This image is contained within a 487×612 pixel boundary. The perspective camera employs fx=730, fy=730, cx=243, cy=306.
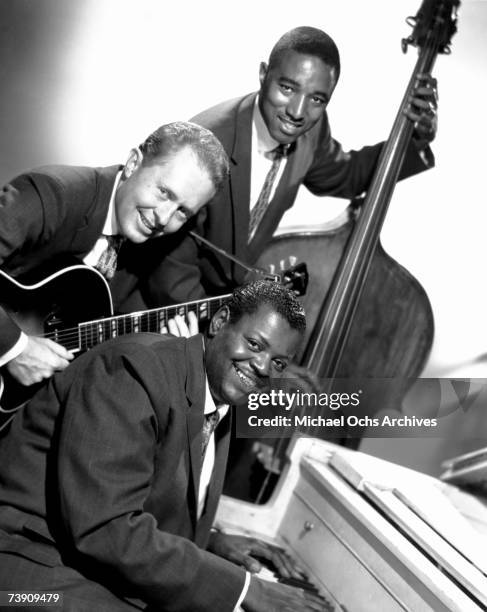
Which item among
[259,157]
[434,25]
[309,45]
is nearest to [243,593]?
[259,157]

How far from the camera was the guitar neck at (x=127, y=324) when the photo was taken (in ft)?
6.77

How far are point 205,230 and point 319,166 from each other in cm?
46

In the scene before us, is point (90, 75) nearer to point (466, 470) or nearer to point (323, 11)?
point (323, 11)

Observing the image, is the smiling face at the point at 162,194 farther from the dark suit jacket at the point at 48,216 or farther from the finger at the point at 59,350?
the finger at the point at 59,350

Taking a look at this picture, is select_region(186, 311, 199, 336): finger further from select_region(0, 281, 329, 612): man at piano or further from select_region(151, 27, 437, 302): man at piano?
select_region(0, 281, 329, 612): man at piano

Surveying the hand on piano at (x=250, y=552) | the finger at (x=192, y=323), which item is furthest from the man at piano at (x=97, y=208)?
the hand on piano at (x=250, y=552)

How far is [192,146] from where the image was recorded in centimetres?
209

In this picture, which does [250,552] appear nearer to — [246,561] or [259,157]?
[246,561]

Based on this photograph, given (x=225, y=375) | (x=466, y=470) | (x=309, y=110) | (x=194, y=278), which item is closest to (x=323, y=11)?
(x=309, y=110)

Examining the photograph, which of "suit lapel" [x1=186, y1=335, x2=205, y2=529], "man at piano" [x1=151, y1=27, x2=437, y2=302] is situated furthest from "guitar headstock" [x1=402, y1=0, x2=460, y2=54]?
"suit lapel" [x1=186, y1=335, x2=205, y2=529]

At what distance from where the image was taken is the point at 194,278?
2326mm

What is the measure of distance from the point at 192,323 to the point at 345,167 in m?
0.76

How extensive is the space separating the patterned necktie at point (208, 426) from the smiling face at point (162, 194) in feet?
1.84

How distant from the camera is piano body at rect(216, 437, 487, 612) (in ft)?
5.57
